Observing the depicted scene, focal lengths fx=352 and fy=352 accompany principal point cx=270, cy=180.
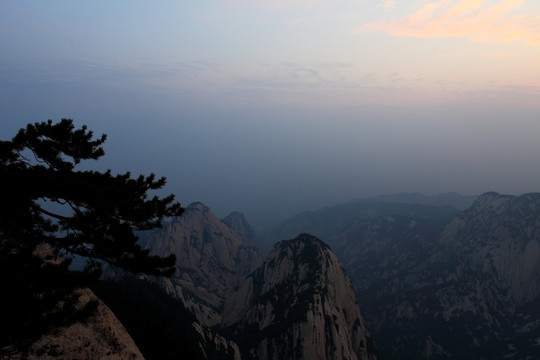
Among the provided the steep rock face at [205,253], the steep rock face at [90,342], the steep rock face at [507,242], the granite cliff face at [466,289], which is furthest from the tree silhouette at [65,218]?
the steep rock face at [507,242]

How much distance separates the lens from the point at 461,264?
150 meters

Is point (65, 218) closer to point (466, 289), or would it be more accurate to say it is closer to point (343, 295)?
point (343, 295)

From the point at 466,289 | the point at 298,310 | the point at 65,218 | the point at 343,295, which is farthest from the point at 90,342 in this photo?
the point at 466,289

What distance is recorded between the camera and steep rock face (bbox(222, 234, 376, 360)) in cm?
7325

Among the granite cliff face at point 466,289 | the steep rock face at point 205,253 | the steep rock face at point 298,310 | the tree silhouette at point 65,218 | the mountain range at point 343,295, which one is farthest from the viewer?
the steep rock face at point 205,253

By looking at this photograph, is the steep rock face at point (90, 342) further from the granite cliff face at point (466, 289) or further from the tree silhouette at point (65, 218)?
the granite cliff face at point (466, 289)

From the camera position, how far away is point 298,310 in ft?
254

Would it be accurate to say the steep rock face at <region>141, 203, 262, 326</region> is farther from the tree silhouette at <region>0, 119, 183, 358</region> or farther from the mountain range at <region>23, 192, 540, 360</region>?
the tree silhouette at <region>0, 119, 183, 358</region>

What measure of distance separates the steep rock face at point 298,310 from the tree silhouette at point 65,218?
206 ft

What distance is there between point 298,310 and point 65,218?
2678 inches

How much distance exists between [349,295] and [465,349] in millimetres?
50977

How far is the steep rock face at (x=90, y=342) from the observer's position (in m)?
16.6

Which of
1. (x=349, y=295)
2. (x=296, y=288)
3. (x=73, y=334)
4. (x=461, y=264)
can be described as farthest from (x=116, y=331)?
(x=461, y=264)

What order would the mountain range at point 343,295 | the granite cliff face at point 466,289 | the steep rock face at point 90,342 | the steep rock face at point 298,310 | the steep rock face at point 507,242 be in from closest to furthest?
the steep rock face at point 90,342, the mountain range at point 343,295, the steep rock face at point 298,310, the granite cliff face at point 466,289, the steep rock face at point 507,242
